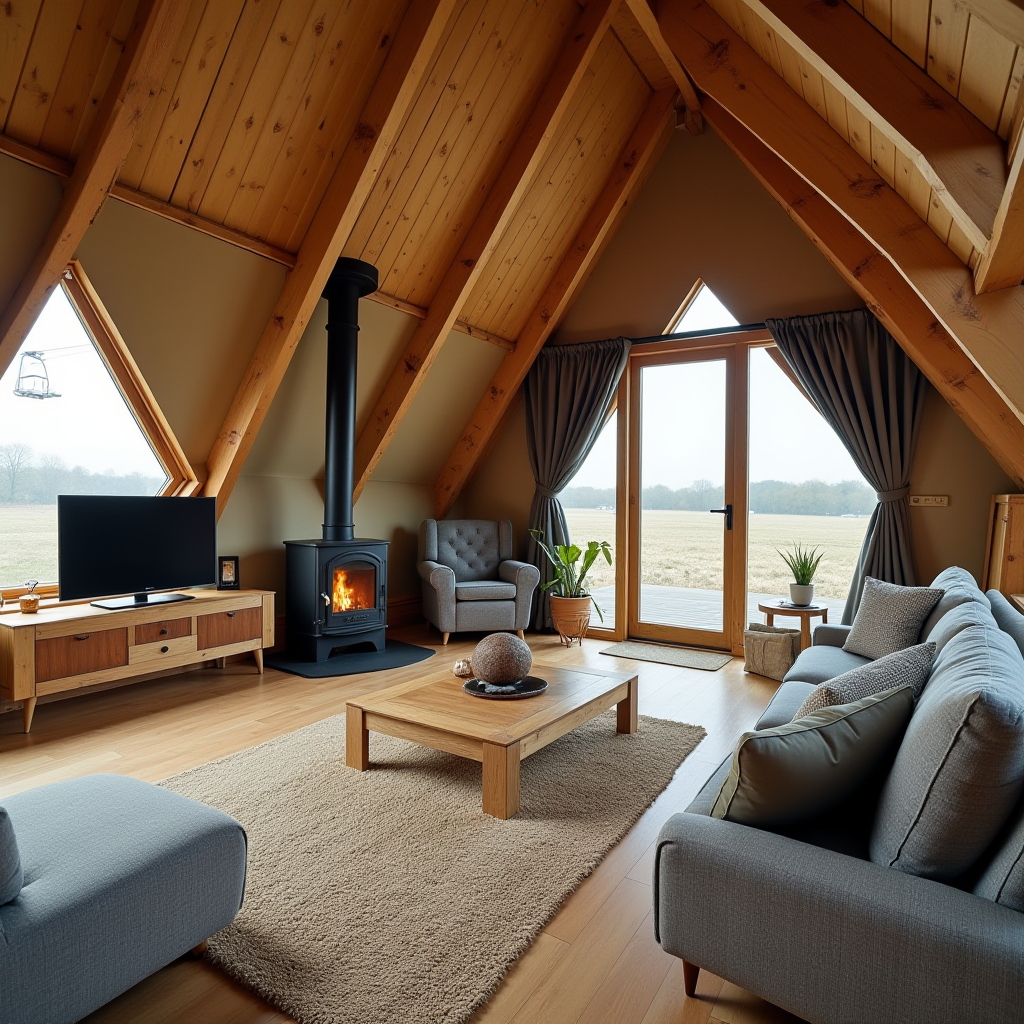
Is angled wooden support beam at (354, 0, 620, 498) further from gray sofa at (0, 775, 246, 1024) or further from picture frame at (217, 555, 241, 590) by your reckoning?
gray sofa at (0, 775, 246, 1024)

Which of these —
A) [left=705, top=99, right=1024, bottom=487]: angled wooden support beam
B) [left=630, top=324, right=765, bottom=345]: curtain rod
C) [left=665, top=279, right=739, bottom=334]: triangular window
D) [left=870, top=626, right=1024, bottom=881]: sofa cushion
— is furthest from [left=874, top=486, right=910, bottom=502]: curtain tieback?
[left=870, top=626, right=1024, bottom=881]: sofa cushion

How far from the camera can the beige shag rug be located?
165 centimetres

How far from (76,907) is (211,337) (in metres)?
3.28

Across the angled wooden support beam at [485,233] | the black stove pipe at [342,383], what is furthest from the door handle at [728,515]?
the black stove pipe at [342,383]

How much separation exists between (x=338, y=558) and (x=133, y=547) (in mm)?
1248

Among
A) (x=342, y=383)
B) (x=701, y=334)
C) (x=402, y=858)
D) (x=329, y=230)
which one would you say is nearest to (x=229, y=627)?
(x=342, y=383)

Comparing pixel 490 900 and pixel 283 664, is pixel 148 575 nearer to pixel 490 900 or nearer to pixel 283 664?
pixel 283 664

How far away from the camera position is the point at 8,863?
1304 millimetres

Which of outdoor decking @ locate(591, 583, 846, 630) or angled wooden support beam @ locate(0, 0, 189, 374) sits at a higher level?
angled wooden support beam @ locate(0, 0, 189, 374)

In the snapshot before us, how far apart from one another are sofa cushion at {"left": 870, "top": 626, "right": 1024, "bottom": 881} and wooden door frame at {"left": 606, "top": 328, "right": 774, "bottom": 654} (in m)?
3.79

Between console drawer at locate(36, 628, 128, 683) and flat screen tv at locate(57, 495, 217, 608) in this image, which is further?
flat screen tv at locate(57, 495, 217, 608)

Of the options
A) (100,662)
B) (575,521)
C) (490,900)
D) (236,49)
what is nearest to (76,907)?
(490,900)

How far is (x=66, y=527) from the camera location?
363 cm

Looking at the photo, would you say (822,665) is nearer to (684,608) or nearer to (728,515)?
(728,515)
